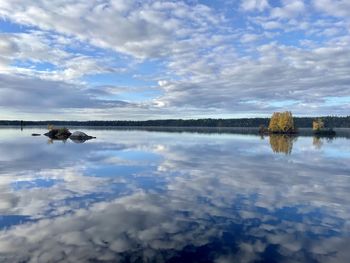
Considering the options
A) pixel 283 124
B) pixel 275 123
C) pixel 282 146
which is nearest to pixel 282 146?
pixel 282 146

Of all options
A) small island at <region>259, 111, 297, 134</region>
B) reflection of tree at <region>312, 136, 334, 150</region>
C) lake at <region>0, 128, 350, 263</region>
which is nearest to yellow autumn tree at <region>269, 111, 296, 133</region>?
small island at <region>259, 111, 297, 134</region>

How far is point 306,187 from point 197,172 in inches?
408

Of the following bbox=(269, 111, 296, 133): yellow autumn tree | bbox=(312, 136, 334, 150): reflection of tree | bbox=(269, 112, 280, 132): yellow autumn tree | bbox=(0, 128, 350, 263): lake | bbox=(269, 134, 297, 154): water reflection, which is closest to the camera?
bbox=(0, 128, 350, 263): lake

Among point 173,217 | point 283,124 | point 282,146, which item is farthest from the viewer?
point 283,124

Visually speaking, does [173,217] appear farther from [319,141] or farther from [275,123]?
[275,123]

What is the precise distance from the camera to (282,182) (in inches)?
1094

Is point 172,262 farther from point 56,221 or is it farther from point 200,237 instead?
point 56,221

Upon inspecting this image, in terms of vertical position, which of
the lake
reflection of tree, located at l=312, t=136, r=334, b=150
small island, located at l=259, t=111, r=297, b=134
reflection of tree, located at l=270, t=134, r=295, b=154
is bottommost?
reflection of tree, located at l=312, t=136, r=334, b=150

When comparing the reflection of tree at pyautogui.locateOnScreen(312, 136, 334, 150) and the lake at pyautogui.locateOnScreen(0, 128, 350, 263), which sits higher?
the lake at pyautogui.locateOnScreen(0, 128, 350, 263)

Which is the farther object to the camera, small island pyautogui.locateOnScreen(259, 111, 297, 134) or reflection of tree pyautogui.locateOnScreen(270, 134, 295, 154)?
small island pyautogui.locateOnScreen(259, 111, 297, 134)

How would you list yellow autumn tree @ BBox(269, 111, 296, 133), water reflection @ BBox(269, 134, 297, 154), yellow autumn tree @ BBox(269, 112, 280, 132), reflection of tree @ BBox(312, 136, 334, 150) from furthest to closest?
1. yellow autumn tree @ BBox(269, 112, 280, 132)
2. yellow autumn tree @ BBox(269, 111, 296, 133)
3. reflection of tree @ BBox(312, 136, 334, 150)
4. water reflection @ BBox(269, 134, 297, 154)

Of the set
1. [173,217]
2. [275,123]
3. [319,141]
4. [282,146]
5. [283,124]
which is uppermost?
[275,123]

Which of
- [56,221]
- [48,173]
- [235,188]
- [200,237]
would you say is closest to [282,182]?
[235,188]

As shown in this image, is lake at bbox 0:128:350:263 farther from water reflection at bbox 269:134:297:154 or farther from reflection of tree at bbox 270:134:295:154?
reflection of tree at bbox 270:134:295:154
